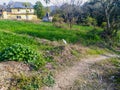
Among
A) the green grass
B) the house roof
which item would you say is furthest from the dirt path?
the house roof

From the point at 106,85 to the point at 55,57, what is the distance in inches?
118

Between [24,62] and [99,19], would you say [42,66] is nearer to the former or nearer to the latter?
[24,62]

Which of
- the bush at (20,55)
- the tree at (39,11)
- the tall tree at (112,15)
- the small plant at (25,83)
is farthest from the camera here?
the tree at (39,11)

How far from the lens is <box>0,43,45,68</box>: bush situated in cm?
1016

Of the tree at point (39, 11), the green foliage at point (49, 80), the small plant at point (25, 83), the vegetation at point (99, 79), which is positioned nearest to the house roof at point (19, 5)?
the tree at point (39, 11)

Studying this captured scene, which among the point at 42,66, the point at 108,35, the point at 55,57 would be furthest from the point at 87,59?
the point at 108,35

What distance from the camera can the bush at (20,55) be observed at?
1016cm

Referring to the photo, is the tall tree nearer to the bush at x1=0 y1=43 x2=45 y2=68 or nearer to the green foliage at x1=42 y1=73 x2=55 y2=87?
the bush at x1=0 y1=43 x2=45 y2=68

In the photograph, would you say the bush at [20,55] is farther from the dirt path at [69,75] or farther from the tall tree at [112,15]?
the tall tree at [112,15]

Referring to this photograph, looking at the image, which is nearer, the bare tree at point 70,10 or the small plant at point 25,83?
the small plant at point 25,83

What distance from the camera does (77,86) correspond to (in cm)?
937

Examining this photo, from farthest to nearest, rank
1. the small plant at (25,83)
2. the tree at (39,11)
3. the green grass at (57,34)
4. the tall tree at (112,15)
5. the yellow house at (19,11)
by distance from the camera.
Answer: the tree at (39,11) < the yellow house at (19,11) < the tall tree at (112,15) < the green grass at (57,34) < the small plant at (25,83)

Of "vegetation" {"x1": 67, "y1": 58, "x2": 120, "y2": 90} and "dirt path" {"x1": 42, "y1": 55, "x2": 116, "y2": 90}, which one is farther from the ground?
"dirt path" {"x1": 42, "y1": 55, "x2": 116, "y2": 90}

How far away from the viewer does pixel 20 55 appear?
1027 cm
